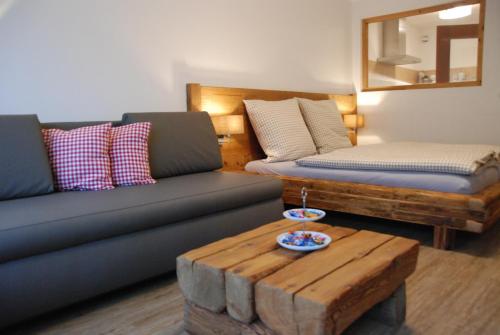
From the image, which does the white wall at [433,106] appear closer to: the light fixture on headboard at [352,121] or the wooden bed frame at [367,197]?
the light fixture on headboard at [352,121]

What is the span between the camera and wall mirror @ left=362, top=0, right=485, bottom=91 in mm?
4320

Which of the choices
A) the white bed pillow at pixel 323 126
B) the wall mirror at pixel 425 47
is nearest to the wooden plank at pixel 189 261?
the white bed pillow at pixel 323 126

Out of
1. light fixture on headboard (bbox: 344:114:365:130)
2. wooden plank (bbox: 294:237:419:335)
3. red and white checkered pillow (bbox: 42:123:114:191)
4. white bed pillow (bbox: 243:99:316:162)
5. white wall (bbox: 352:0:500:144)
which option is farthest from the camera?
light fixture on headboard (bbox: 344:114:365:130)

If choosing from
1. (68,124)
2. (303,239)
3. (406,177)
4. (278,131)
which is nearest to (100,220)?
(303,239)

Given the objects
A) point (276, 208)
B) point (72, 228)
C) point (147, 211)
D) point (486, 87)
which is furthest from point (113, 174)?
point (486, 87)

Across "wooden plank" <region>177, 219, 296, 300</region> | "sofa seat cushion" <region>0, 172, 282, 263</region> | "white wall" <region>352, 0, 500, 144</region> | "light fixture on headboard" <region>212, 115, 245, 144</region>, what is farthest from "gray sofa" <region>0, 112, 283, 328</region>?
"white wall" <region>352, 0, 500, 144</region>

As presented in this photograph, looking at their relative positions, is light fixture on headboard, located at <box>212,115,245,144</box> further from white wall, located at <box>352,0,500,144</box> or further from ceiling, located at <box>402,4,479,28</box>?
ceiling, located at <box>402,4,479,28</box>

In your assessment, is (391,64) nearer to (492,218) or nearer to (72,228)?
(492,218)

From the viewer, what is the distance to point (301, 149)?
11.6ft

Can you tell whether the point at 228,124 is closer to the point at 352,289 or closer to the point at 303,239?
the point at 303,239

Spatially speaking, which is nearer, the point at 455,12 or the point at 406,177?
the point at 406,177

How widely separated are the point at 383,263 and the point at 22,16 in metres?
2.46

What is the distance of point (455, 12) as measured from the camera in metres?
4.38

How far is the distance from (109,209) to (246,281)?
827mm
